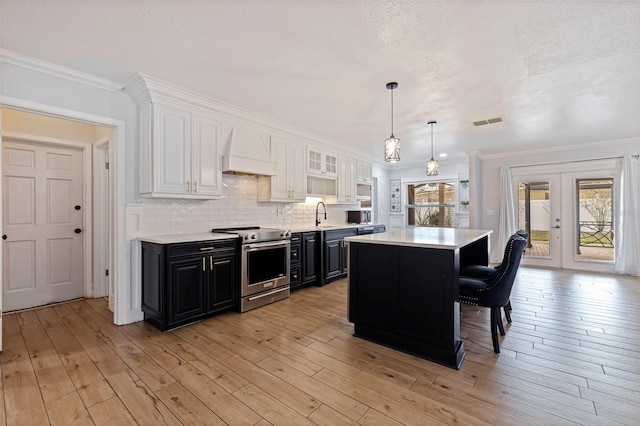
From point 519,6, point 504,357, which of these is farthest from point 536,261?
point 519,6

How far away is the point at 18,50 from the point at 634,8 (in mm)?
4683

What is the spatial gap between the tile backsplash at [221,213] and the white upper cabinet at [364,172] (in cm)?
148

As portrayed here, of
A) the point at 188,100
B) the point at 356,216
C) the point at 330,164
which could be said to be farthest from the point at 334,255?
the point at 188,100

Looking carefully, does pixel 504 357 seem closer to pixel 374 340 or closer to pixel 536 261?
pixel 374 340

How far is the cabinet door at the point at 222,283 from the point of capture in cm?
323

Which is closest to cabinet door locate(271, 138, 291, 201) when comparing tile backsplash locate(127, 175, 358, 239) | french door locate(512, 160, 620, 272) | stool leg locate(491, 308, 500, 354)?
tile backsplash locate(127, 175, 358, 239)

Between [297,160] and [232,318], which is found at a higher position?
[297,160]

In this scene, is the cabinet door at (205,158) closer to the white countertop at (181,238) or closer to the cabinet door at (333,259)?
the white countertop at (181,238)

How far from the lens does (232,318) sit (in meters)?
3.30

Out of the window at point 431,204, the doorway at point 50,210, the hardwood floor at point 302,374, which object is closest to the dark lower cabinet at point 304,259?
the hardwood floor at point 302,374

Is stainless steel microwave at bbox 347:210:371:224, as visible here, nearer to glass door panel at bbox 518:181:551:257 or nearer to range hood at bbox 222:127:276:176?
range hood at bbox 222:127:276:176

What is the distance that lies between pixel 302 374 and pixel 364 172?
5087 millimetres

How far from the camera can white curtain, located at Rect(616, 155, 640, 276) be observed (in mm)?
5289

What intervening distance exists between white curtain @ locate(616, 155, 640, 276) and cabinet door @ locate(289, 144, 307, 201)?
5867mm
